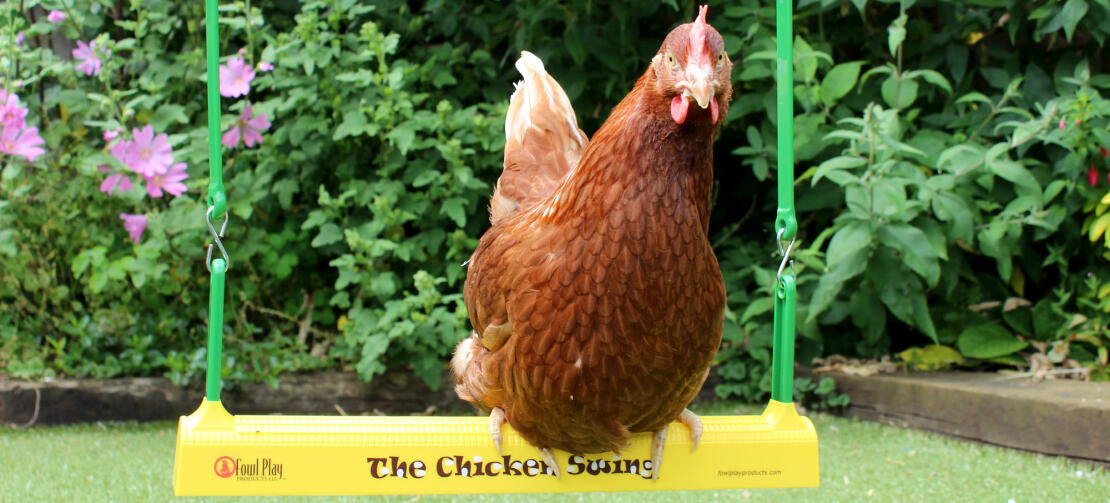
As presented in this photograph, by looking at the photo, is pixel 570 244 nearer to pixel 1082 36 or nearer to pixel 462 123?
pixel 462 123

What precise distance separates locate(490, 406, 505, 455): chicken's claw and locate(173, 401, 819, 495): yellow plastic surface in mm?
13

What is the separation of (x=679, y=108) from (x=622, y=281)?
1.03 feet

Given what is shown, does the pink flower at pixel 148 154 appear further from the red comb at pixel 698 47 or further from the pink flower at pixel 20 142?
the red comb at pixel 698 47

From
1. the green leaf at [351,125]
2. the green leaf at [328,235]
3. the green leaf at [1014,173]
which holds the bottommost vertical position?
the green leaf at [328,235]

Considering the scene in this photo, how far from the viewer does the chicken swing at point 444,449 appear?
1.65 meters

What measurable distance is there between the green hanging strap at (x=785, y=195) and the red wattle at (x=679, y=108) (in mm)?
296

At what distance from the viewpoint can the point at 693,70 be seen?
1461mm

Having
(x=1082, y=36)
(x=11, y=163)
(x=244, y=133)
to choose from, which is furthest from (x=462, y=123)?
(x=1082, y=36)

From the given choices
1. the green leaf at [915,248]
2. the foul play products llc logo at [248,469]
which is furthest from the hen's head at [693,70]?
the green leaf at [915,248]

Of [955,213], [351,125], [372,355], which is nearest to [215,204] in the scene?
[372,355]

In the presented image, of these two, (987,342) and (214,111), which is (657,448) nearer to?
(214,111)

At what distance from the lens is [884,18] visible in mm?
4102

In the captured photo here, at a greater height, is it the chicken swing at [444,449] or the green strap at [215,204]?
the green strap at [215,204]

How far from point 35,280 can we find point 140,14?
1.06 m
